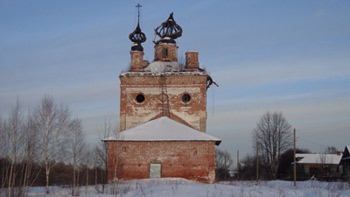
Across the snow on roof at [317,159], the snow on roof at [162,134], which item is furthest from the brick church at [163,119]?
the snow on roof at [317,159]

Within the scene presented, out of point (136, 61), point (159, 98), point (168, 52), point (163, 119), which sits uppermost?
point (168, 52)

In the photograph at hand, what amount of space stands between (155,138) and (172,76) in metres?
5.96

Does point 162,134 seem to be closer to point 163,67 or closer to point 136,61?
point 163,67

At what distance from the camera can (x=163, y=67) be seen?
26.0m

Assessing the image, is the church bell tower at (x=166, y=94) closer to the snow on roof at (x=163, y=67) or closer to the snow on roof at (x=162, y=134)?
the snow on roof at (x=163, y=67)

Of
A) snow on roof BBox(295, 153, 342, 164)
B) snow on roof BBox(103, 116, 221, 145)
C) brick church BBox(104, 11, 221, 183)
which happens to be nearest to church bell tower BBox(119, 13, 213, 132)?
brick church BBox(104, 11, 221, 183)

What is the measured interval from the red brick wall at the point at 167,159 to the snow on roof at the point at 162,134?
241mm

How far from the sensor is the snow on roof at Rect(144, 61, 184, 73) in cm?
2586

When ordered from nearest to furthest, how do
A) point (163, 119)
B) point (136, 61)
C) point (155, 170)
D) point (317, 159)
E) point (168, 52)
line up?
point (155, 170), point (163, 119), point (136, 61), point (168, 52), point (317, 159)

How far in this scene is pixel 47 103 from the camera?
19312 millimetres

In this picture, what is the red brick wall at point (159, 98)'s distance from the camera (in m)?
24.8

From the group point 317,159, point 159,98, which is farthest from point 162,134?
point 317,159

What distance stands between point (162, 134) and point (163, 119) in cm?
189

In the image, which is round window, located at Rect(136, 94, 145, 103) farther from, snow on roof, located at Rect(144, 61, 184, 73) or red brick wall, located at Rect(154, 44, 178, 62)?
red brick wall, located at Rect(154, 44, 178, 62)
